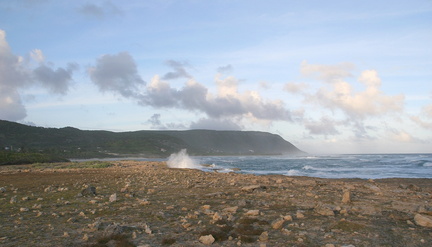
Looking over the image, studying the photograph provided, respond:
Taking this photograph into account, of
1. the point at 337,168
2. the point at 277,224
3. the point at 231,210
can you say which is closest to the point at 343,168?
the point at 337,168

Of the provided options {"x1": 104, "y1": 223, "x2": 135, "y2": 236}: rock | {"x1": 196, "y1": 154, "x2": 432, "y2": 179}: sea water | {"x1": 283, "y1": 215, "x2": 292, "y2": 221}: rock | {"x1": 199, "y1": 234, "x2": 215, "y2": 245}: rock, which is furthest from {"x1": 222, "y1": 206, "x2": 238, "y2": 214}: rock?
{"x1": 196, "y1": 154, "x2": 432, "y2": 179}: sea water

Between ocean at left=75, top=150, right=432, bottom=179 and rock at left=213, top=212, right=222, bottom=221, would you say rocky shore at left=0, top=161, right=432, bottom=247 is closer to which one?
rock at left=213, top=212, right=222, bottom=221

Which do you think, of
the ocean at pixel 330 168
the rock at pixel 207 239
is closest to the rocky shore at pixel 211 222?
the rock at pixel 207 239

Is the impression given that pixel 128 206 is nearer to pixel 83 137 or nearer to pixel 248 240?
pixel 248 240

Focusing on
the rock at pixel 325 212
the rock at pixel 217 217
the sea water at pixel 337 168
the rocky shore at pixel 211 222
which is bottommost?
the sea water at pixel 337 168

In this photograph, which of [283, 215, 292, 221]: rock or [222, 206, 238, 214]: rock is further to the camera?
[222, 206, 238, 214]: rock

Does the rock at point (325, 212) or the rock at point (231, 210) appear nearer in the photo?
the rock at point (325, 212)

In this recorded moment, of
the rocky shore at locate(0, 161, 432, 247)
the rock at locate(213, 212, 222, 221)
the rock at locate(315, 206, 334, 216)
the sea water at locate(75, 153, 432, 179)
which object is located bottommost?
the sea water at locate(75, 153, 432, 179)

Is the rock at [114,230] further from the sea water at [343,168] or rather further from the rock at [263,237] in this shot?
the sea water at [343,168]

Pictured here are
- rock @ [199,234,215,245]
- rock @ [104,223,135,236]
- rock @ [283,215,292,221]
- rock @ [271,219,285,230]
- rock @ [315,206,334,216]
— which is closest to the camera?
rock @ [199,234,215,245]

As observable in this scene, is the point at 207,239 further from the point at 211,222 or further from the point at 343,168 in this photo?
the point at 343,168

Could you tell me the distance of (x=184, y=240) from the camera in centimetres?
725

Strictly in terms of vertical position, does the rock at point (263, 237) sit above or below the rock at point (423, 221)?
below

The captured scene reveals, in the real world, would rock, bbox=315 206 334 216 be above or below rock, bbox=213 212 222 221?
above
